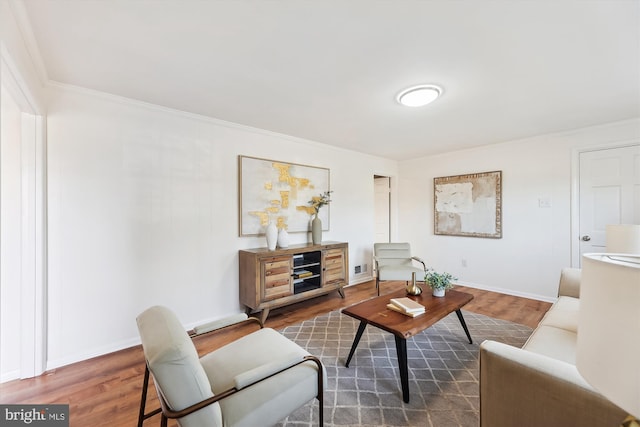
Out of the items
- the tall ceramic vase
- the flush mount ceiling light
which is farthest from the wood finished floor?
the flush mount ceiling light

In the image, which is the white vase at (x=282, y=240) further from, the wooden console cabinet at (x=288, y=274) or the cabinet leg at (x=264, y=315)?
the cabinet leg at (x=264, y=315)

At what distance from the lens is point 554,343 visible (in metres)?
1.60

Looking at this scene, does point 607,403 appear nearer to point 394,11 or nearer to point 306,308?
point 394,11

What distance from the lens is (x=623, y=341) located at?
0.52 meters

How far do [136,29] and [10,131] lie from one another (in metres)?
1.43

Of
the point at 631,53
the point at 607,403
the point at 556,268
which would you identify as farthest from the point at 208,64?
the point at 556,268

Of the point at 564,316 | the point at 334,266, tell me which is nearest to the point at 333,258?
the point at 334,266

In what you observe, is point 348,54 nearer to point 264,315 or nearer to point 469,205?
point 264,315

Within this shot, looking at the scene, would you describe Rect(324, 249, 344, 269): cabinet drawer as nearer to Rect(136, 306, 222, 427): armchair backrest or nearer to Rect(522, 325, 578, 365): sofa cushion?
Rect(522, 325, 578, 365): sofa cushion

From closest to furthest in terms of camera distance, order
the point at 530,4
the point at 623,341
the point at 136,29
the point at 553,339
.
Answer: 1. the point at 623,341
2. the point at 530,4
3. the point at 136,29
4. the point at 553,339

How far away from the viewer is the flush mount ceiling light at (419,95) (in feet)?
7.13

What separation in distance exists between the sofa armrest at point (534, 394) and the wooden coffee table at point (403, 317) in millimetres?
589
